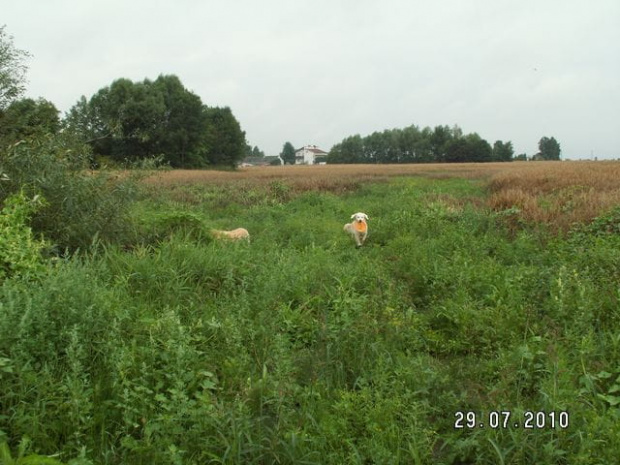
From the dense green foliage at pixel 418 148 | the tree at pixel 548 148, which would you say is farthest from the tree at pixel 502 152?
the tree at pixel 548 148

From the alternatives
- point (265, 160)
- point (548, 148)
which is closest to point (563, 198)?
point (548, 148)

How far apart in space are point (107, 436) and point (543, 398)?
8.70ft

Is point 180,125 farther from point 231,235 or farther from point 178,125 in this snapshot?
point 231,235

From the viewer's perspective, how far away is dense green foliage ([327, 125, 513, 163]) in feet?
251

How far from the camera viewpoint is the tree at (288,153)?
430 ft

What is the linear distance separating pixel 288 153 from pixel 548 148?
224 feet

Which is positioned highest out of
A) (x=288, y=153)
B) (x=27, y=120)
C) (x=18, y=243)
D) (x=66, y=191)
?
(x=288, y=153)

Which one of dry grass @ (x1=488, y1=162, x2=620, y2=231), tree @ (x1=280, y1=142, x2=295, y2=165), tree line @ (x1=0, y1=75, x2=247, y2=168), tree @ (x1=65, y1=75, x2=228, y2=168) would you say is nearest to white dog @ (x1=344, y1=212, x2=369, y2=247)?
dry grass @ (x1=488, y1=162, x2=620, y2=231)

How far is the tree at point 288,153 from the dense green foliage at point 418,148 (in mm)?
32782

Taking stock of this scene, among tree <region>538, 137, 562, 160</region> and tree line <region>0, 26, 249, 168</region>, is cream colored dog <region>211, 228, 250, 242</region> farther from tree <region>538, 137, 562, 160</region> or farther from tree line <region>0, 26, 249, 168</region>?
tree <region>538, 137, 562, 160</region>

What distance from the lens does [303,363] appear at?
3328mm

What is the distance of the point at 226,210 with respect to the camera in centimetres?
1331

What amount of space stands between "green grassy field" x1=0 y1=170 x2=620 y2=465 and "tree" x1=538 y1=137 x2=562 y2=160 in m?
101

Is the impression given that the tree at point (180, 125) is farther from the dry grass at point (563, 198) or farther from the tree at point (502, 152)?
the tree at point (502, 152)
